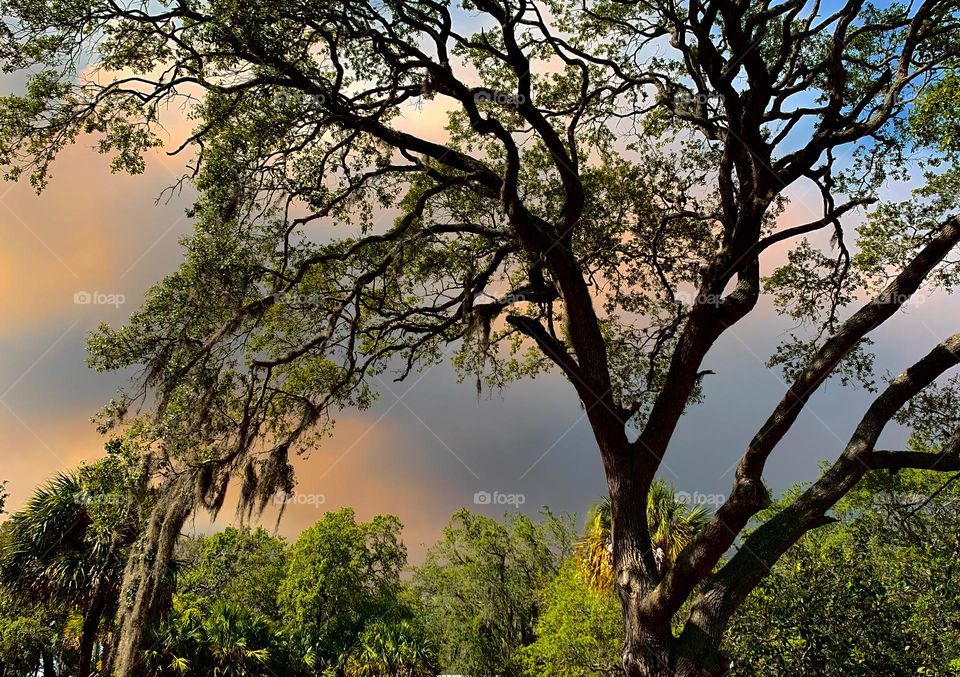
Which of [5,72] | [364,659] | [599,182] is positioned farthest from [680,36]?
[364,659]

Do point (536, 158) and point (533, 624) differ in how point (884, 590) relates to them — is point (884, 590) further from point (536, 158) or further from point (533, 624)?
point (533, 624)

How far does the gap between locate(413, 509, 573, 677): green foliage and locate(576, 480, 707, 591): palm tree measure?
8237 millimetres

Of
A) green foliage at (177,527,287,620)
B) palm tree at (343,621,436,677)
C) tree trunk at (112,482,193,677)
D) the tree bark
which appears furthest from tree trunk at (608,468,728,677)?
green foliage at (177,527,287,620)

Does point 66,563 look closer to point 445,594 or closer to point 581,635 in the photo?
point 581,635

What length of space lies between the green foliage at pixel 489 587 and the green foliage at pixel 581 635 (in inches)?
353

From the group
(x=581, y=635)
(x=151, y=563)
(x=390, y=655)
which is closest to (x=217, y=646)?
(x=390, y=655)

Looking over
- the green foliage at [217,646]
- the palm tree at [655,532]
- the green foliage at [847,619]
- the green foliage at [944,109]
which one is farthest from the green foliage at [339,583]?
the green foliage at [944,109]

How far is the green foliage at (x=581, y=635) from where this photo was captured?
49.8ft

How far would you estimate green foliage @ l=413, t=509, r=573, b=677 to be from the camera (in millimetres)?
25953

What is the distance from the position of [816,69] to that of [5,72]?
989 centimetres

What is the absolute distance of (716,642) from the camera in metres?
6.38

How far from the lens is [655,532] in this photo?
1689 centimetres

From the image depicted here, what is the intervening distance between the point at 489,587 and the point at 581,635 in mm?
11712

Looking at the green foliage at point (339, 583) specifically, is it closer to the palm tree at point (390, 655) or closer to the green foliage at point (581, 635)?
the palm tree at point (390, 655)
